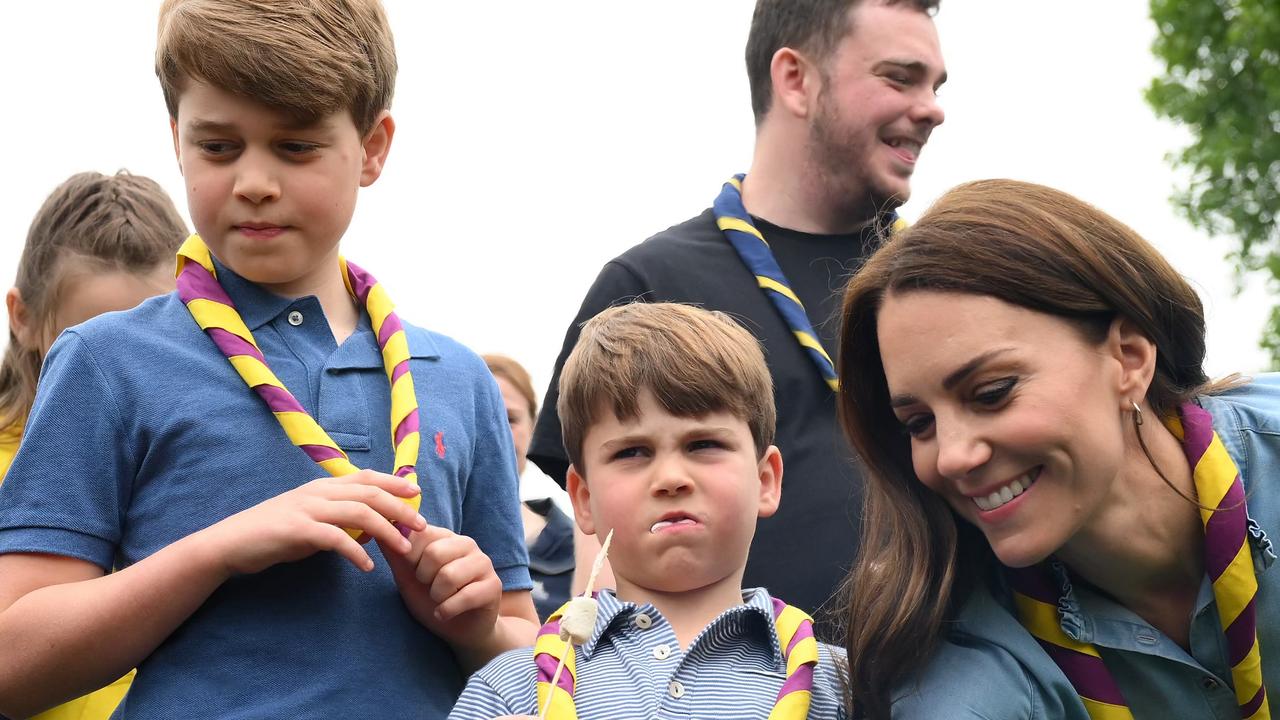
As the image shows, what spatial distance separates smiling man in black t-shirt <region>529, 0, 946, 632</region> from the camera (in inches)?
154

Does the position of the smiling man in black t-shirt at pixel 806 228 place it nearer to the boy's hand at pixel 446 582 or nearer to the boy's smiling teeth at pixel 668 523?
the boy's smiling teeth at pixel 668 523

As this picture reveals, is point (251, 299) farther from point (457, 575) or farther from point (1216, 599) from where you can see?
point (1216, 599)

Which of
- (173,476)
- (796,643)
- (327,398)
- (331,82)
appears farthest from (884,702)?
(331,82)

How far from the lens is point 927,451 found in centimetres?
318

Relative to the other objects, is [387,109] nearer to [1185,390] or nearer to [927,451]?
[927,451]

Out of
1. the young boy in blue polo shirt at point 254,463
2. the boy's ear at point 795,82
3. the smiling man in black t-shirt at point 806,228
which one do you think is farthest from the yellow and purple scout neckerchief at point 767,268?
the young boy in blue polo shirt at point 254,463

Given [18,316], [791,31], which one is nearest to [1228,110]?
[791,31]

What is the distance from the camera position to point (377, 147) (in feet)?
10.7

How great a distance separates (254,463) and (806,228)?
7.42 ft

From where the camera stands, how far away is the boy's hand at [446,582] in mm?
2812

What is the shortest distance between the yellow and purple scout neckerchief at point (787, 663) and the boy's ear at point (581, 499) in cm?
32

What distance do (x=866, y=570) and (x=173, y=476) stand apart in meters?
1.58

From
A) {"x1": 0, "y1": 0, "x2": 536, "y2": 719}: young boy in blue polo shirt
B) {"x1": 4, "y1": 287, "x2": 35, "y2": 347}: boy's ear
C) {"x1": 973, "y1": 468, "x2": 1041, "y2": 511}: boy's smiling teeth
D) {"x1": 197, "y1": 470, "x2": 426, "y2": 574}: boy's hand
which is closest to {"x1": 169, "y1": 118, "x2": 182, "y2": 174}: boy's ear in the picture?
{"x1": 0, "y1": 0, "x2": 536, "y2": 719}: young boy in blue polo shirt

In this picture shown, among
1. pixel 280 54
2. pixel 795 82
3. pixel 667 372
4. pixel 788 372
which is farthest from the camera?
pixel 795 82
